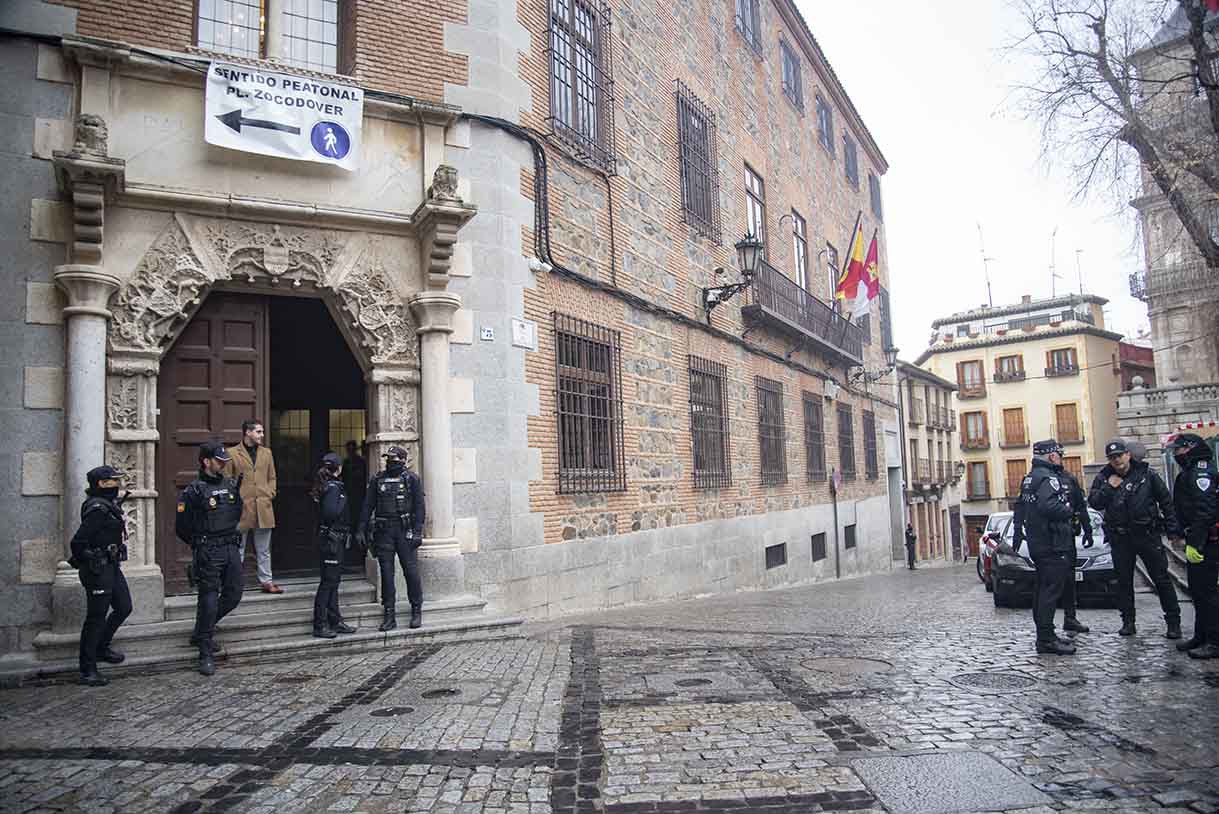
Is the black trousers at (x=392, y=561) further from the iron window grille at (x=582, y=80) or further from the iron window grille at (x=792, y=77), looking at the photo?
the iron window grille at (x=792, y=77)

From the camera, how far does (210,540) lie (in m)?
6.65

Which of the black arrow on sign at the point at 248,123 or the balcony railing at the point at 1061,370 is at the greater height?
the balcony railing at the point at 1061,370

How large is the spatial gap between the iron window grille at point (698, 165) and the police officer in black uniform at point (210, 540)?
30.0ft

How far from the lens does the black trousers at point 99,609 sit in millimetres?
6191

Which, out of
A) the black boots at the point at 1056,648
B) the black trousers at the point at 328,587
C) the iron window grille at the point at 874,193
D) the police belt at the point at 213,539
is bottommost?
the black boots at the point at 1056,648

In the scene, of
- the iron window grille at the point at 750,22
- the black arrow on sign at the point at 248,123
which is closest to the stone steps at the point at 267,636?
the black arrow on sign at the point at 248,123

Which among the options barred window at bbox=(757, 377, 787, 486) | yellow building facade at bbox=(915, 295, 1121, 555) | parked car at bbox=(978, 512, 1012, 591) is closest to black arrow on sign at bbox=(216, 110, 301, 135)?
barred window at bbox=(757, 377, 787, 486)

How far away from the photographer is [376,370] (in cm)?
830

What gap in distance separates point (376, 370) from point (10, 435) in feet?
10.0

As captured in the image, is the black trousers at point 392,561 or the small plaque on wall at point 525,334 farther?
the small plaque on wall at point 525,334

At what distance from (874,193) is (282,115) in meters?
24.7

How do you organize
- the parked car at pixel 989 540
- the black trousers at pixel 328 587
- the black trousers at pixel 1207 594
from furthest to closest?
the parked car at pixel 989 540
the black trousers at pixel 328 587
the black trousers at pixel 1207 594

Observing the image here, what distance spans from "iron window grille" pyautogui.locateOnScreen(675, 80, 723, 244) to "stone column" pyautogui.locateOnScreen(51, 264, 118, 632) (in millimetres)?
9073

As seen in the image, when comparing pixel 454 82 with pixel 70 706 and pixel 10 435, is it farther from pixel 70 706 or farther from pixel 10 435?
pixel 70 706
